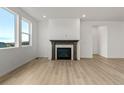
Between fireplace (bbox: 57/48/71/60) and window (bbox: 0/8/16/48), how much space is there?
356cm

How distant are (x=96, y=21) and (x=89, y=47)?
5.82 ft

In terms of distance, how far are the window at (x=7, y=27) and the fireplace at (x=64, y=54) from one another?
11.7ft

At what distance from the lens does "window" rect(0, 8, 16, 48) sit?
15.8 feet

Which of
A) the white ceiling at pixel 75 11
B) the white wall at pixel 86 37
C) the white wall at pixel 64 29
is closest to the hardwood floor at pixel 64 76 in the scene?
the white ceiling at pixel 75 11

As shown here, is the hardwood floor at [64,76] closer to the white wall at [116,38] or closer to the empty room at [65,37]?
the empty room at [65,37]

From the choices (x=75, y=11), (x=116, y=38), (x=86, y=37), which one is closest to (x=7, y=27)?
(x=75, y=11)

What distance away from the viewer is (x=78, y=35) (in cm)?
879

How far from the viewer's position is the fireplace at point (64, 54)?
29.0 feet

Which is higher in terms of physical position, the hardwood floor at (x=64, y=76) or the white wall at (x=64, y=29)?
the white wall at (x=64, y=29)

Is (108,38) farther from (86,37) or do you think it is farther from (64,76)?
(64,76)

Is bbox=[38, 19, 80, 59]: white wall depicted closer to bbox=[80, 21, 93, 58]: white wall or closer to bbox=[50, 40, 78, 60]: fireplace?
bbox=[50, 40, 78, 60]: fireplace

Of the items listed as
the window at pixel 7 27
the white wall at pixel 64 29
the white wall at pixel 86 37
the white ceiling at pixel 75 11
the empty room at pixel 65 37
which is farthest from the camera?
the white wall at pixel 86 37
